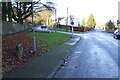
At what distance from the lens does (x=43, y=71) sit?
21.6ft

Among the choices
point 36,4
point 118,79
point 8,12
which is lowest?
point 118,79

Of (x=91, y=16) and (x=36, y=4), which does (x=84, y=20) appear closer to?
(x=91, y=16)

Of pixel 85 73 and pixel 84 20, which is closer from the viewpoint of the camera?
pixel 85 73

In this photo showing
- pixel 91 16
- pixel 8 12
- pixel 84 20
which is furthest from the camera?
pixel 84 20

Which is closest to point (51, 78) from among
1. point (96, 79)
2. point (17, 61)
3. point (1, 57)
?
point (96, 79)

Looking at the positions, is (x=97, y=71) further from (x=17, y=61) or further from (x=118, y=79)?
(x=17, y=61)

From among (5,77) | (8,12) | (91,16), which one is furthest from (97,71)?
(91,16)

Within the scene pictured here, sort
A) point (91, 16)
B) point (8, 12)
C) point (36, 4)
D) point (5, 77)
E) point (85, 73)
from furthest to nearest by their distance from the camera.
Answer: point (91, 16), point (36, 4), point (8, 12), point (85, 73), point (5, 77)

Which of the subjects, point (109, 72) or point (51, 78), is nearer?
point (51, 78)

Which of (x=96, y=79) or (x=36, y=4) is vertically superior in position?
(x=36, y=4)

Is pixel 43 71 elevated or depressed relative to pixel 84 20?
depressed

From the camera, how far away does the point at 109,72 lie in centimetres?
671

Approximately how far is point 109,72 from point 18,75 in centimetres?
381

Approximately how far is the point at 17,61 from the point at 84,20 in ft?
444
